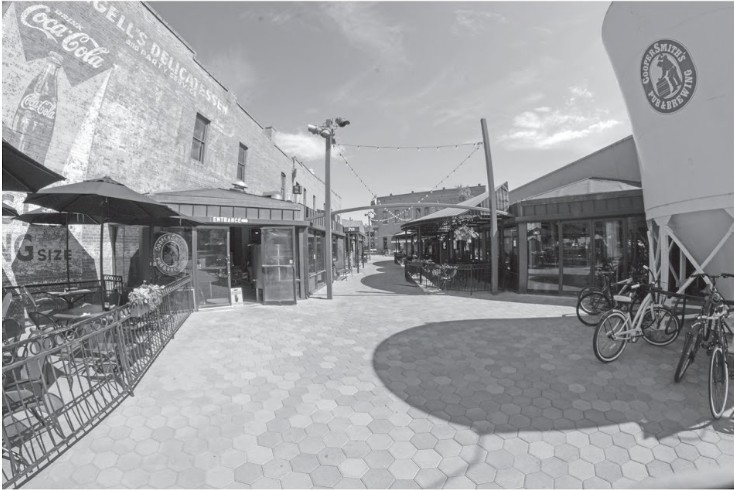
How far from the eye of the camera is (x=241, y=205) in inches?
362

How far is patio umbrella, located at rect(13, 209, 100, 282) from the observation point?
20.9 feet

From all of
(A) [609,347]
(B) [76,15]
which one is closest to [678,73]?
(A) [609,347]

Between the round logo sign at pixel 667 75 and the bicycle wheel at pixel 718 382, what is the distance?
417cm

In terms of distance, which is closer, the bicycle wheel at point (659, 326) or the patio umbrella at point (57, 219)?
the bicycle wheel at point (659, 326)

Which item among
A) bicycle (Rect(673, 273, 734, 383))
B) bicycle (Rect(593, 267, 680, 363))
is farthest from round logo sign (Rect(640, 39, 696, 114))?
bicycle (Rect(673, 273, 734, 383))

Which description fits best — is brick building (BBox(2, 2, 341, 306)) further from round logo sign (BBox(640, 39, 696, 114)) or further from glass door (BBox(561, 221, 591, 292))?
round logo sign (BBox(640, 39, 696, 114))

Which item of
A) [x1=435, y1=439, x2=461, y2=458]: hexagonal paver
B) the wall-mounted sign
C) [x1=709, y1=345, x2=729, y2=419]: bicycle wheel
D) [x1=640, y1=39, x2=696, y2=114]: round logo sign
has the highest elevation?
[x1=640, y1=39, x2=696, y2=114]: round logo sign

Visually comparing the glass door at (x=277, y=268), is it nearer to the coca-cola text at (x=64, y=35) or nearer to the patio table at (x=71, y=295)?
the patio table at (x=71, y=295)

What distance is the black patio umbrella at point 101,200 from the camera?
4.97 meters

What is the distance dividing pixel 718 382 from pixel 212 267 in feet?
31.8

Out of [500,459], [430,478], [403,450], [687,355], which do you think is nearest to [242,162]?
[403,450]

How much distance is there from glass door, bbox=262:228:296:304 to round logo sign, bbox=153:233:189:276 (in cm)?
203

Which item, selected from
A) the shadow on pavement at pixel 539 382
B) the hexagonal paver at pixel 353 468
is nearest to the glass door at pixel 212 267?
the shadow on pavement at pixel 539 382

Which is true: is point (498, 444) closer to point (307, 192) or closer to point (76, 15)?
point (76, 15)
